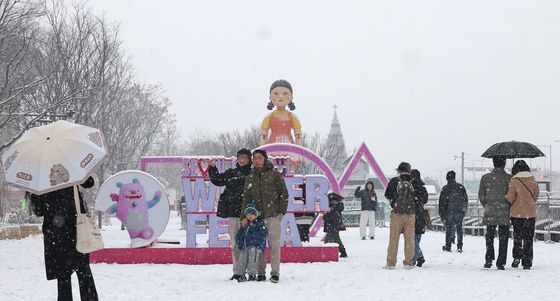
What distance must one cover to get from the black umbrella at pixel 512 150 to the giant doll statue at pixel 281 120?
7.14m

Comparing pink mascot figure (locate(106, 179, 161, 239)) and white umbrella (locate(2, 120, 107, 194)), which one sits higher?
white umbrella (locate(2, 120, 107, 194))

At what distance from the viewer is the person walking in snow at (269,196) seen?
9.98 m

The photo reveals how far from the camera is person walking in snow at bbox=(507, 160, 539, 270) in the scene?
11.5 meters

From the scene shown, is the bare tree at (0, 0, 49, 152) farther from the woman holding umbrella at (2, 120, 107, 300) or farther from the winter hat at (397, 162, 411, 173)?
the woman holding umbrella at (2, 120, 107, 300)

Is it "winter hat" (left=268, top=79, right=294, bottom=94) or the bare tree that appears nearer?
the bare tree

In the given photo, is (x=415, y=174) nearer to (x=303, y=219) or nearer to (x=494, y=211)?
(x=494, y=211)

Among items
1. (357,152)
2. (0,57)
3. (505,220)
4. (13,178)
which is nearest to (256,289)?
(13,178)

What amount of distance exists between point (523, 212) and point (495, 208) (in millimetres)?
429

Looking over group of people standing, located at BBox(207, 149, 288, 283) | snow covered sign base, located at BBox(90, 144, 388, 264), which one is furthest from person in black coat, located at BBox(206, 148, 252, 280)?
snow covered sign base, located at BBox(90, 144, 388, 264)

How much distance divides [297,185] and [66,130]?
7.33m

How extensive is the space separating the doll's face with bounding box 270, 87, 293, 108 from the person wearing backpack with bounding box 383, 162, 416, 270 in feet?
27.1

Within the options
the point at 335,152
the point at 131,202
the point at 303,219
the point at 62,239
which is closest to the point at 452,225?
the point at 303,219

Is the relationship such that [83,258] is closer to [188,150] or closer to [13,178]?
[13,178]

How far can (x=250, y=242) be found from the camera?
9.95 metres
